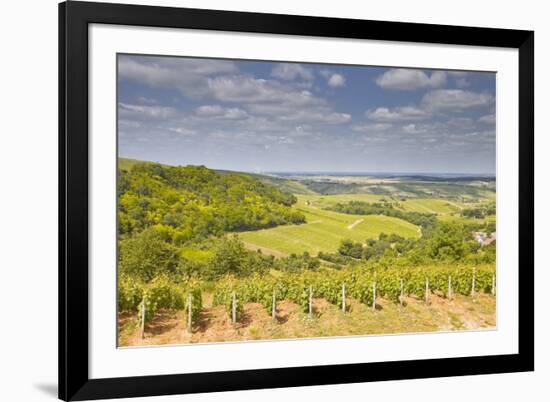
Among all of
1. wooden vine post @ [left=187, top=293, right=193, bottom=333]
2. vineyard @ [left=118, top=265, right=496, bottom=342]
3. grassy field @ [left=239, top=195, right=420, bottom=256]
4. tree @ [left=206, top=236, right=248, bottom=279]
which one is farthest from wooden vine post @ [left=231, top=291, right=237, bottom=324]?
grassy field @ [left=239, top=195, right=420, bottom=256]

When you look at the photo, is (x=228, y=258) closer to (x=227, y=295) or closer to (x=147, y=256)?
(x=227, y=295)

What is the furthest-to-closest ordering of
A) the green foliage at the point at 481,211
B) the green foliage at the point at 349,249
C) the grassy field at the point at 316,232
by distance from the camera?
1. the green foliage at the point at 481,211
2. the green foliage at the point at 349,249
3. the grassy field at the point at 316,232

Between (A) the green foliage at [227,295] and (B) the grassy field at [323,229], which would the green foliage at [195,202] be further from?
(A) the green foliage at [227,295]

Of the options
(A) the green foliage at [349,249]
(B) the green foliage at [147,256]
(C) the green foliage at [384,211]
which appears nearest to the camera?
(B) the green foliage at [147,256]

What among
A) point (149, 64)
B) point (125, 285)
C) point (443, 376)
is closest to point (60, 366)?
point (125, 285)

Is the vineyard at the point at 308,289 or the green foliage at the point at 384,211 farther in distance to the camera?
the green foliage at the point at 384,211

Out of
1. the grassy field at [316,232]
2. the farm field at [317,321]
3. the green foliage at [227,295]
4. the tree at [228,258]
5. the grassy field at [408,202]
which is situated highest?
the grassy field at [408,202]

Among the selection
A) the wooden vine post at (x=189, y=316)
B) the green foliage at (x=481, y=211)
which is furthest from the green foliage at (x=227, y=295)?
the green foliage at (x=481, y=211)
